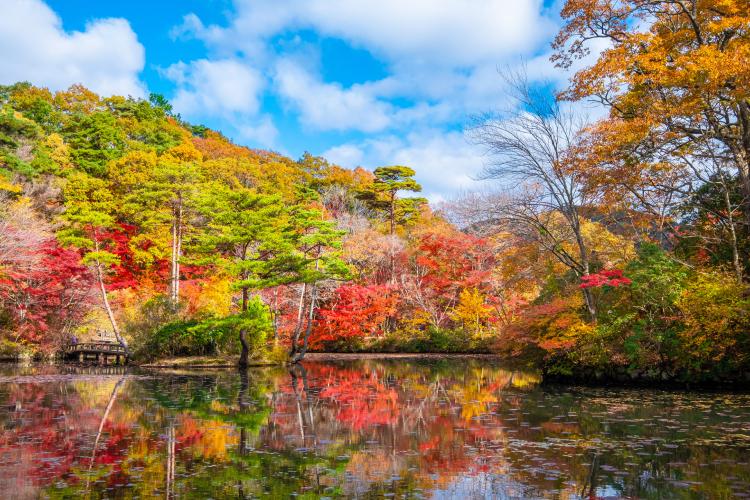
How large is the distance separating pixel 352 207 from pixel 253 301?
2051 cm

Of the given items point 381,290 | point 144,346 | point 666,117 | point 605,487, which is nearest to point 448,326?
point 381,290

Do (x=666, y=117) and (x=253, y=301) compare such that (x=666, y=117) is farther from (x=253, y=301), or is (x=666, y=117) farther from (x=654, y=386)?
(x=253, y=301)

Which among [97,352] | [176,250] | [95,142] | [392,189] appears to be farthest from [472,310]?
[95,142]

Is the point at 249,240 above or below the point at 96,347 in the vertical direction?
above

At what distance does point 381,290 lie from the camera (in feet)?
97.2

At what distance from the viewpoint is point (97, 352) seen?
78.5ft

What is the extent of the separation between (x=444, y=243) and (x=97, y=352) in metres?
16.4

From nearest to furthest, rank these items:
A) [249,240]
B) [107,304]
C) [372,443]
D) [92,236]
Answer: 1. [372,443]
2. [249,240]
3. [107,304]
4. [92,236]

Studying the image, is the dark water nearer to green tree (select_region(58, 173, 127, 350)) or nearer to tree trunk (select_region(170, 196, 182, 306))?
green tree (select_region(58, 173, 127, 350))

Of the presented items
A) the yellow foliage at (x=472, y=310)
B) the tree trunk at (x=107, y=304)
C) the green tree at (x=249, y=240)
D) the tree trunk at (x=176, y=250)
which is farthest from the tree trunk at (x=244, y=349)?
the yellow foliage at (x=472, y=310)

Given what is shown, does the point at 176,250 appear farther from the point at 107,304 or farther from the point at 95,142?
the point at 95,142

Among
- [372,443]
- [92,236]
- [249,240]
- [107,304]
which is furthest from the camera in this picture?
[92,236]

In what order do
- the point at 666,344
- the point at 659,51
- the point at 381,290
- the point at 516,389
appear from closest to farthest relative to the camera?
the point at 659,51, the point at 666,344, the point at 516,389, the point at 381,290

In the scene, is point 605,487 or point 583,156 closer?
Result: point 605,487
